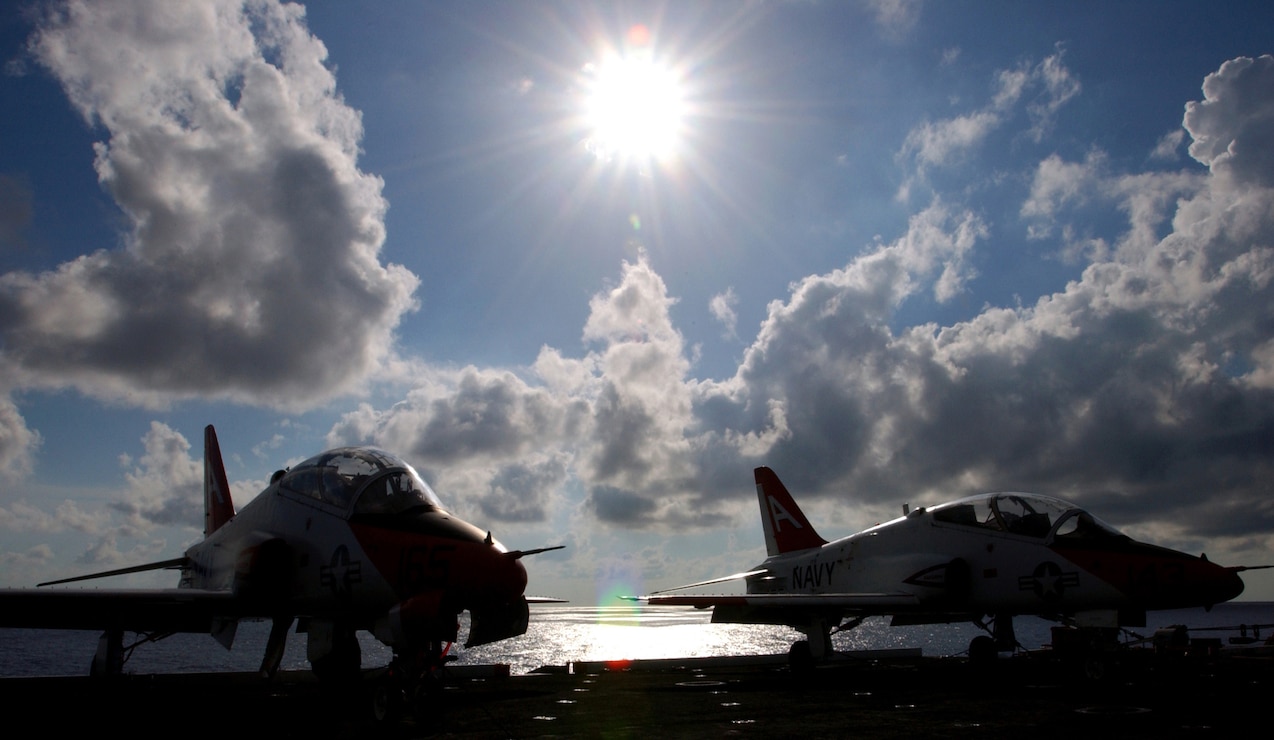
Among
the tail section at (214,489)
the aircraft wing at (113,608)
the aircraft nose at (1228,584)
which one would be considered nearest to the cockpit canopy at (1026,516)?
the aircraft nose at (1228,584)

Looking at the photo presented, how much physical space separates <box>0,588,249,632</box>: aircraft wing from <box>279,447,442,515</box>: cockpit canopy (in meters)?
1.99

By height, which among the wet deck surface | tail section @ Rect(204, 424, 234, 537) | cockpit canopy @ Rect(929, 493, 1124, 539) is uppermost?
tail section @ Rect(204, 424, 234, 537)

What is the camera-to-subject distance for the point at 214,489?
21.7 m

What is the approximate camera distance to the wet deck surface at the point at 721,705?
29.0 ft

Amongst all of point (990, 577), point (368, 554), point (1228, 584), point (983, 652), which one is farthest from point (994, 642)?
point (368, 554)

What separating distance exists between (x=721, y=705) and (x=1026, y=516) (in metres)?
7.54

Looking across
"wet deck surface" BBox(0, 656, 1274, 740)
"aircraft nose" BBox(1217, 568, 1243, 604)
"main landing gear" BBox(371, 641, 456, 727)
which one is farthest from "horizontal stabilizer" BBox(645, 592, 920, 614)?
"main landing gear" BBox(371, 641, 456, 727)

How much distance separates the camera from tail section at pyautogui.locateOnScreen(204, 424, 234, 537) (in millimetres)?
21248

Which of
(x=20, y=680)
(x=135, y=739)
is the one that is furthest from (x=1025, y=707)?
(x=20, y=680)

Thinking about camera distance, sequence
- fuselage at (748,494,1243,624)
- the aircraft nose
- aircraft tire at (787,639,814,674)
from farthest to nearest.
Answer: aircraft tire at (787,639,814,674)
fuselage at (748,494,1243,624)
the aircraft nose

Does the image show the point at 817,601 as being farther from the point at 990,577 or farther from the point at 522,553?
the point at 522,553

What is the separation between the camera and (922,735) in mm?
8203

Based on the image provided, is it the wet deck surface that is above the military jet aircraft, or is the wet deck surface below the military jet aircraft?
below

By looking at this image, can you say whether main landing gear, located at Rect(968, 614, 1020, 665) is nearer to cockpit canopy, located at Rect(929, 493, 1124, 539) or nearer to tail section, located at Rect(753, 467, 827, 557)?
cockpit canopy, located at Rect(929, 493, 1124, 539)
